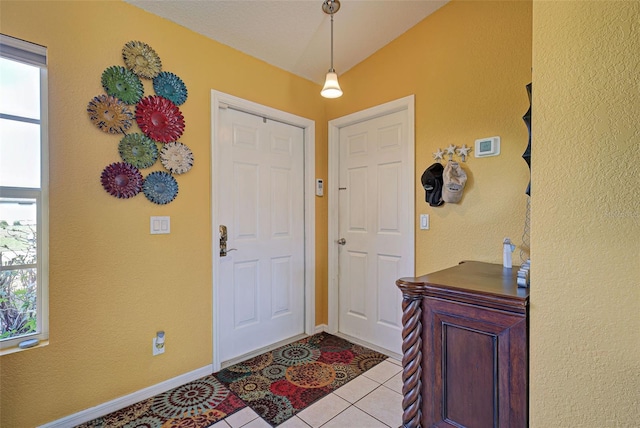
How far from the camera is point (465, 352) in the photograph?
4.04 feet

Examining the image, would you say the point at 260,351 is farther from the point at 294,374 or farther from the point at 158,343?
the point at 158,343

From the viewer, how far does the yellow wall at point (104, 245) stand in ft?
5.23

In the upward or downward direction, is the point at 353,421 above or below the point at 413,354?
below

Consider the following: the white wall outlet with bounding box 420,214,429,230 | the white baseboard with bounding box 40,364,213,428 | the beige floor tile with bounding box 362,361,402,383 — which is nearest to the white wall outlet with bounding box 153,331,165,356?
the white baseboard with bounding box 40,364,213,428

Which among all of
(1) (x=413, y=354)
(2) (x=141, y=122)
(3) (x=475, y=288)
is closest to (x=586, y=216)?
(3) (x=475, y=288)

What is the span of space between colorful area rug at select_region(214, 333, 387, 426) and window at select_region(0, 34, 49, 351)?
123 cm

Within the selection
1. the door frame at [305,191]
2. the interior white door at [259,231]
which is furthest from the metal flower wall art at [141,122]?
the interior white door at [259,231]

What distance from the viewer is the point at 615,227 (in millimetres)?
880

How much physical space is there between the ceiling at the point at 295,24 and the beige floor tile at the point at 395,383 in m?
2.68

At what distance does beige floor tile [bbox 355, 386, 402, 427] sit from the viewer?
Result: 5.72 feet

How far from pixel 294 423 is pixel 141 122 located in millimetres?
2058

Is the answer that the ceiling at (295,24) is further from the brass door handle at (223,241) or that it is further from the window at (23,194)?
the brass door handle at (223,241)

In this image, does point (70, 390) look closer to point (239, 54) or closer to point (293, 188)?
point (293, 188)

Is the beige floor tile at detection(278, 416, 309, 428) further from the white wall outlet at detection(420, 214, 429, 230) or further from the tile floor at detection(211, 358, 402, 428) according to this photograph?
the white wall outlet at detection(420, 214, 429, 230)
